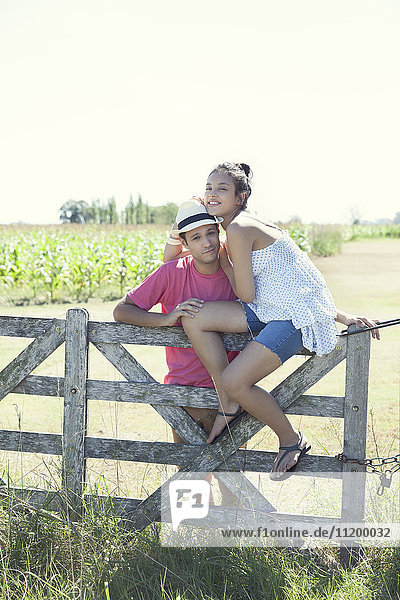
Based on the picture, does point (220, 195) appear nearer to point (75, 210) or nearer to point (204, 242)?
point (204, 242)

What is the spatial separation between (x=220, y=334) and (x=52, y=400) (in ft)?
14.7

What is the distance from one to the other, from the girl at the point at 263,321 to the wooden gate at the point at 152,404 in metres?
0.10

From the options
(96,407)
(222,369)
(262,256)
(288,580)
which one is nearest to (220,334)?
(222,369)

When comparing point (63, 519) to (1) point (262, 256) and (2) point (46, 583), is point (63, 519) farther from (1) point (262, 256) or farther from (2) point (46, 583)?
(1) point (262, 256)

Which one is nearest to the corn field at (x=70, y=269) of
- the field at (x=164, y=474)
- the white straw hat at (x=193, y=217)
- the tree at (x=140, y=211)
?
the field at (x=164, y=474)

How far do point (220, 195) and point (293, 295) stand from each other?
0.67m

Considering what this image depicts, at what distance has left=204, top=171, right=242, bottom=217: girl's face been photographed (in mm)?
3572

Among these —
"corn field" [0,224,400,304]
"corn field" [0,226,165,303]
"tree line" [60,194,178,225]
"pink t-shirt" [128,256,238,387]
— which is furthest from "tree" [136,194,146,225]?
"pink t-shirt" [128,256,238,387]

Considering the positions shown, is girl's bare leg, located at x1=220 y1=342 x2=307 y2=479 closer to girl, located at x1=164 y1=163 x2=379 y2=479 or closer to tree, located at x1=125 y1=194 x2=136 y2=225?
girl, located at x1=164 y1=163 x2=379 y2=479

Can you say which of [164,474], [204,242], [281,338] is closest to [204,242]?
[204,242]

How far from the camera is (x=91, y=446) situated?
367cm

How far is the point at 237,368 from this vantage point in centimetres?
331

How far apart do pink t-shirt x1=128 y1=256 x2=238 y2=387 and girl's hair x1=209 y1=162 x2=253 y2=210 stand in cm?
46

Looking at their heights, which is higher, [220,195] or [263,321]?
[220,195]
